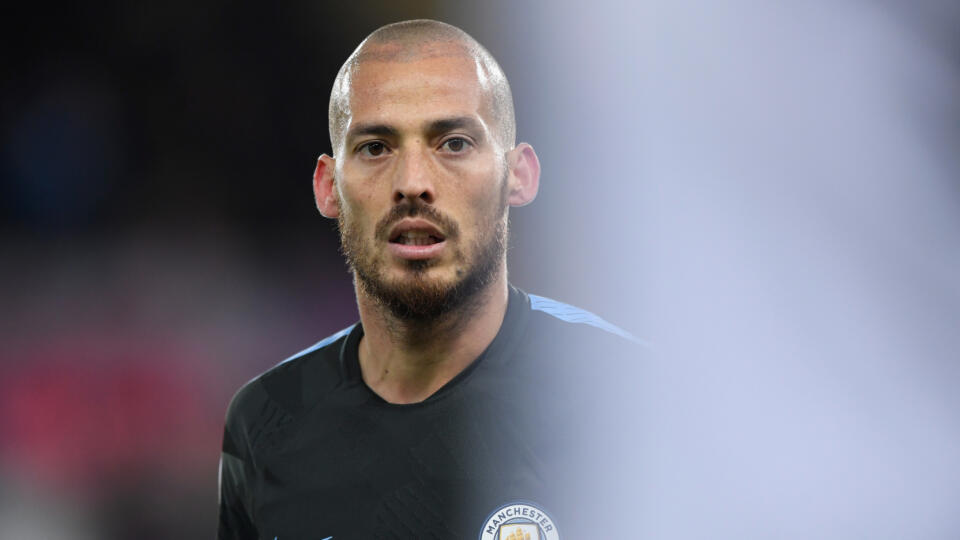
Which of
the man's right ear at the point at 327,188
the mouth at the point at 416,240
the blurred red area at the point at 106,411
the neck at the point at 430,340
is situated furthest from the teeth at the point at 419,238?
the blurred red area at the point at 106,411

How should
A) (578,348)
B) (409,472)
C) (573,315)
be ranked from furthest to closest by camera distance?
(573,315) < (578,348) < (409,472)

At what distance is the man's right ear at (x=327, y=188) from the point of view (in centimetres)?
179

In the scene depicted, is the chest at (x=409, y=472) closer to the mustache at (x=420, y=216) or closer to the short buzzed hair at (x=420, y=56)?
the mustache at (x=420, y=216)

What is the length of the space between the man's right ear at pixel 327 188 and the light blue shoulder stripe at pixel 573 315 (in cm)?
46

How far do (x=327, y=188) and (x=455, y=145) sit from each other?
13.5 inches

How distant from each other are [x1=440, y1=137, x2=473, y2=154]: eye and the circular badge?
0.65 meters

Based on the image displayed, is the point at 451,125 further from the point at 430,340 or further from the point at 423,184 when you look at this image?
the point at 430,340

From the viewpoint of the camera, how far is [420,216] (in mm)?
1554

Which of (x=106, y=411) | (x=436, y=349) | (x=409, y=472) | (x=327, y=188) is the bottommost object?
(x=106, y=411)

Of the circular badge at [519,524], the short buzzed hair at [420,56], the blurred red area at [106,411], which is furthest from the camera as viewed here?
the blurred red area at [106,411]

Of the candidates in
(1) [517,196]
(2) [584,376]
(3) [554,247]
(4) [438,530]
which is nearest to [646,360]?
(2) [584,376]

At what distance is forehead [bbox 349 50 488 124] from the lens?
1.60 meters

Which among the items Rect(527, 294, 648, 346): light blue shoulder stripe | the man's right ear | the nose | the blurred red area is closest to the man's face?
the nose

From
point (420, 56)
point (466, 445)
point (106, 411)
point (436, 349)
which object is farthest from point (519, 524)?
point (106, 411)
